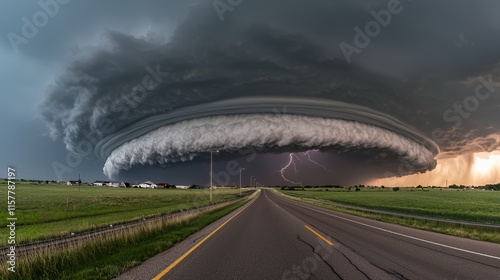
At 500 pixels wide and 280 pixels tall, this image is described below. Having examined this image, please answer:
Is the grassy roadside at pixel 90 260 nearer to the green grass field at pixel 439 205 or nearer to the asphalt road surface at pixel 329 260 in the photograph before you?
the asphalt road surface at pixel 329 260

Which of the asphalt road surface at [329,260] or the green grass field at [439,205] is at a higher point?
the asphalt road surface at [329,260]

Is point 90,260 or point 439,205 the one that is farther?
point 439,205

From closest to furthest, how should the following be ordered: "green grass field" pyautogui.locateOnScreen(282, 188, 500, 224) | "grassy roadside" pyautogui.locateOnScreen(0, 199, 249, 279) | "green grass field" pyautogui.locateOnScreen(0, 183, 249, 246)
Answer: "grassy roadside" pyautogui.locateOnScreen(0, 199, 249, 279), "green grass field" pyautogui.locateOnScreen(0, 183, 249, 246), "green grass field" pyautogui.locateOnScreen(282, 188, 500, 224)

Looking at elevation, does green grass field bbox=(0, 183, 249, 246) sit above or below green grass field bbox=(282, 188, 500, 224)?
above

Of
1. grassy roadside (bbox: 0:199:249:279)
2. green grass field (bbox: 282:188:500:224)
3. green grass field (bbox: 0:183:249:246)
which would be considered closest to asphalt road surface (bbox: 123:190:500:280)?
grassy roadside (bbox: 0:199:249:279)

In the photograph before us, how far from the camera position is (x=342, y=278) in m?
6.43

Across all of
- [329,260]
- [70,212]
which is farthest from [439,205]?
[70,212]

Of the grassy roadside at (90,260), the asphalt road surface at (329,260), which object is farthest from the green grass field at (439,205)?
the grassy roadside at (90,260)

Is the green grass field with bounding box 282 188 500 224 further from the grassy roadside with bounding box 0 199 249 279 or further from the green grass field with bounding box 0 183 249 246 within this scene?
the grassy roadside with bounding box 0 199 249 279

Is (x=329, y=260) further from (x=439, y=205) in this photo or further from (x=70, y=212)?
(x=439, y=205)

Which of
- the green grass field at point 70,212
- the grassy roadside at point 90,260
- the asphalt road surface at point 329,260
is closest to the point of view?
the asphalt road surface at point 329,260

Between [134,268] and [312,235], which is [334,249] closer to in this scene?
[312,235]

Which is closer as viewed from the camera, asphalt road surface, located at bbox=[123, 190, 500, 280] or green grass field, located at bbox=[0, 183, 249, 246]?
asphalt road surface, located at bbox=[123, 190, 500, 280]

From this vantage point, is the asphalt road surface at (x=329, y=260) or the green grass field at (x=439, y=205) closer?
the asphalt road surface at (x=329, y=260)
